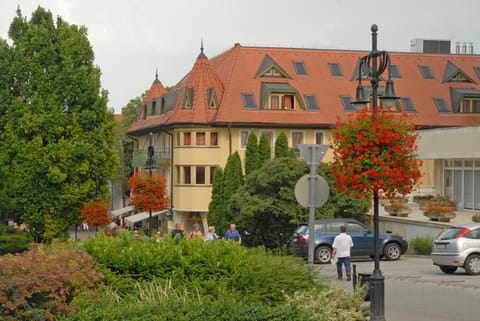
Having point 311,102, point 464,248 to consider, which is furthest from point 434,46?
point 464,248

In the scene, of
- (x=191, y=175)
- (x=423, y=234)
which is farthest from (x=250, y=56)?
(x=423, y=234)

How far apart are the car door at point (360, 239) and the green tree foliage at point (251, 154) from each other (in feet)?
72.3

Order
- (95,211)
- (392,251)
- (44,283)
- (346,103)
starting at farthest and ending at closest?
(346,103), (95,211), (392,251), (44,283)

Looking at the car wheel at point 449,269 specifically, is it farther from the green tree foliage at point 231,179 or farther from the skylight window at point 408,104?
the skylight window at point 408,104

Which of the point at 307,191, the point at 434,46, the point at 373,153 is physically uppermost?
the point at 434,46

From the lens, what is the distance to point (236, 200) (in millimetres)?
48219

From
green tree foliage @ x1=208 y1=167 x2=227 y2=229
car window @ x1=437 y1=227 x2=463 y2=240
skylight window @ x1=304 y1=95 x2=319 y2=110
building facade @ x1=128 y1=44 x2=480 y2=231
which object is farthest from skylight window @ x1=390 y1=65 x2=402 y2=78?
car window @ x1=437 y1=227 x2=463 y2=240

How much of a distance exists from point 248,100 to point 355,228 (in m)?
27.7

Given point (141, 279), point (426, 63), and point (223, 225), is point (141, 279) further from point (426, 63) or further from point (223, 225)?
point (426, 63)

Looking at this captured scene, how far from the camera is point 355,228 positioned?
35.4 m

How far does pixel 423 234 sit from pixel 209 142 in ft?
74.6

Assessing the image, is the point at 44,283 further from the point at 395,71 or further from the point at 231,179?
the point at 395,71

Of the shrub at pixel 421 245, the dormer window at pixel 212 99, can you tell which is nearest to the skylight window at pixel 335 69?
the dormer window at pixel 212 99

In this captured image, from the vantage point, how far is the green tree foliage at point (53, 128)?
158 ft
